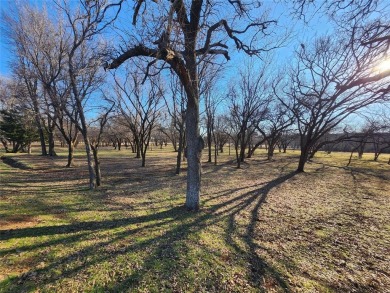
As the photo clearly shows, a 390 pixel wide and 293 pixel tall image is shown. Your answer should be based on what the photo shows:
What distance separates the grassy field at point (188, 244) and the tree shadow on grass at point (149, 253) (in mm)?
18

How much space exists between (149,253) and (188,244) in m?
0.85

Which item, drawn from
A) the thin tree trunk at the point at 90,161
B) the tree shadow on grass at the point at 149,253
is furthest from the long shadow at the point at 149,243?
the thin tree trunk at the point at 90,161

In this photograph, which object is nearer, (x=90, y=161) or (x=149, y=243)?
(x=149, y=243)

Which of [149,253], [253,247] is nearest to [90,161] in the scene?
[149,253]

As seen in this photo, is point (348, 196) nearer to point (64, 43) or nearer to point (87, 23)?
A: point (87, 23)

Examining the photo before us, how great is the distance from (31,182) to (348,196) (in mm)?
15351

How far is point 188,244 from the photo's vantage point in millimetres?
4129

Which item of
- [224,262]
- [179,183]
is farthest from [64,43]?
[224,262]

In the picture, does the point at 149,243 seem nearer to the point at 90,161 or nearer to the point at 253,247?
the point at 253,247

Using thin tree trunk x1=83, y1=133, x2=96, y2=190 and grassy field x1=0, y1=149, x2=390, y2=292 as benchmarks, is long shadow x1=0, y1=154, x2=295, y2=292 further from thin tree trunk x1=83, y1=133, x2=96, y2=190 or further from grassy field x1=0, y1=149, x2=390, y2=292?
thin tree trunk x1=83, y1=133, x2=96, y2=190

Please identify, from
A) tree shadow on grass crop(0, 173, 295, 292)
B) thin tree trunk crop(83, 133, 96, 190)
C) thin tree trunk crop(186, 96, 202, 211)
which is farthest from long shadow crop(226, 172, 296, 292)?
thin tree trunk crop(83, 133, 96, 190)

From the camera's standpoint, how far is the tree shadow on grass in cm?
297

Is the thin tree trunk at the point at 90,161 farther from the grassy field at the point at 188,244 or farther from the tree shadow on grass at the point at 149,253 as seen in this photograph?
the tree shadow on grass at the point at 149,253

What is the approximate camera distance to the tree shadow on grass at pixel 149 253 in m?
2.97
